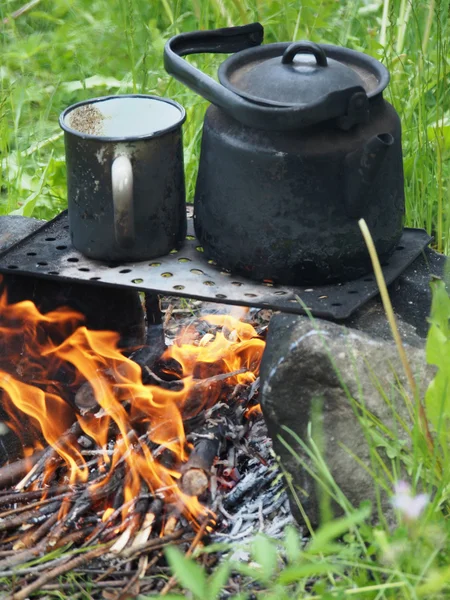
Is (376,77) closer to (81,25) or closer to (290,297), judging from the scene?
(290,297)

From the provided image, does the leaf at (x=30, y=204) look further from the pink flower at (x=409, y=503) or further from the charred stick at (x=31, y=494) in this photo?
the pink flower at (x=409, y=503)

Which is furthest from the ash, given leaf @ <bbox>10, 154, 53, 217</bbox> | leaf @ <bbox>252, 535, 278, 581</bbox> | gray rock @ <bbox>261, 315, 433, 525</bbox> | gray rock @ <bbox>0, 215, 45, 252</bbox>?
leaf @ <bbox>10, 154, 53, 217</bbox>

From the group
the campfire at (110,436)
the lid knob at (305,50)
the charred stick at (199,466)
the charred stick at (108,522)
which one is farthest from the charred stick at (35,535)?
the lid knob at (305,50)

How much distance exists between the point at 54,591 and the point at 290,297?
0.74 meters

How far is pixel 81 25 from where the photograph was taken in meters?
4.15

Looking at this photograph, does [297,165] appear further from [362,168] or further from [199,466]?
[199,466]

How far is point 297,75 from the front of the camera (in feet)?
5.88

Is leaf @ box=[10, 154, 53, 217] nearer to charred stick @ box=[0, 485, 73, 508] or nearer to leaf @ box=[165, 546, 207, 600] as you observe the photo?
charred stick @ box=[0, 485, 73, 508]

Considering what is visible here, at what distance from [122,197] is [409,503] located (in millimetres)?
837

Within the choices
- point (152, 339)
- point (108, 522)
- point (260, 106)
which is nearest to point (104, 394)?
point (152, 339)

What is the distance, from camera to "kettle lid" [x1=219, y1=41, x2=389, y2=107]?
1757mm

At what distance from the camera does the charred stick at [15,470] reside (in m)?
2.05

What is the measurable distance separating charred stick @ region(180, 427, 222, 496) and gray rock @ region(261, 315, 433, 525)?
22cm

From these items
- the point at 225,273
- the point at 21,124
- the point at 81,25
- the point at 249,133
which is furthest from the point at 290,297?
the point at 81,25
